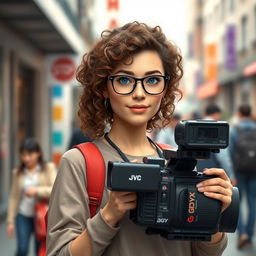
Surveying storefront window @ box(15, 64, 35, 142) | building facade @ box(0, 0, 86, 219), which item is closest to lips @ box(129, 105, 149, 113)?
building facade @ box(0, 0, 86, 219)

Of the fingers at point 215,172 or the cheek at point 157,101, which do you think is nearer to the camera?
the fingers at point 215,172

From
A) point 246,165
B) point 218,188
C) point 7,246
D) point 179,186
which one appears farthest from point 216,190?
point 7,246

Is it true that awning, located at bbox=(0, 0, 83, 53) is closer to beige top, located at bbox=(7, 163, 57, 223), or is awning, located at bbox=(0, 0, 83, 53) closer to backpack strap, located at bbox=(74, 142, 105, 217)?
beige top, located at bbox=(7, 163, 57, 223)

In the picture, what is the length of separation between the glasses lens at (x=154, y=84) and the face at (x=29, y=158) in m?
4.07

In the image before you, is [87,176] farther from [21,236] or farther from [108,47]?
[21,236]

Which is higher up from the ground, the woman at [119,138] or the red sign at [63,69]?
the red sign at [63,69]

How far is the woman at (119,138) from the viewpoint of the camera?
78.7 inches

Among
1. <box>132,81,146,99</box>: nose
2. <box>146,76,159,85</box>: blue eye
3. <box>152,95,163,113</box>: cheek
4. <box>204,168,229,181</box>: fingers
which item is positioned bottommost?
<box>204,168,229,181</box>: fingers

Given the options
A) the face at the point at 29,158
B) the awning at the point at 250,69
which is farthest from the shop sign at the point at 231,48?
the face at the point at 29,158

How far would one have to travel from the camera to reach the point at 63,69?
41.1 ft

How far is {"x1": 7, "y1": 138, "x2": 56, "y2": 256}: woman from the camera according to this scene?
19.8 feet

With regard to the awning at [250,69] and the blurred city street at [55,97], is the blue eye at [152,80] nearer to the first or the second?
the blurred city street at [55,97]

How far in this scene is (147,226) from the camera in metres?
1.95

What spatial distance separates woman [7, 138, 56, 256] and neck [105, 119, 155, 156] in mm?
3713
